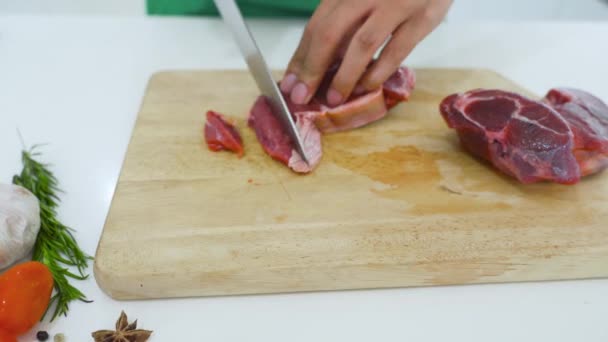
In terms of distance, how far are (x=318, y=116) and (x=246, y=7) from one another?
6.05ft

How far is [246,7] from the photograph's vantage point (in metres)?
3.99

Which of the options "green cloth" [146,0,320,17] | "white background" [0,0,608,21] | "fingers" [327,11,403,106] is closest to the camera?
"fingers" [327,11,403,106]

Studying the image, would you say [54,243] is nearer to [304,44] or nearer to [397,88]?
[304,44]

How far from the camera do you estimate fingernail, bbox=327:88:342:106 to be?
2.64 metres

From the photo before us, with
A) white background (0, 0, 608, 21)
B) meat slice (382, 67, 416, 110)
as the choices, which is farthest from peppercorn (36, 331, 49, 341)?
white background (0, 0, 608, 21)

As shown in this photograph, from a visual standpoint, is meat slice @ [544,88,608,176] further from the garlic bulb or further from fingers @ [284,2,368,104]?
the garlic bulb

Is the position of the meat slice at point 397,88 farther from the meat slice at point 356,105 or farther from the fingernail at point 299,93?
the fingernail at point 299,93

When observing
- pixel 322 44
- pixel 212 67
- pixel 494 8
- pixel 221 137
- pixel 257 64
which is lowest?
pixel 494 8

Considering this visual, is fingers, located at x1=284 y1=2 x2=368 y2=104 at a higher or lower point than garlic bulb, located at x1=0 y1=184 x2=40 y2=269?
higher

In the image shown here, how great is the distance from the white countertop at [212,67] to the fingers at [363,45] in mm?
1088

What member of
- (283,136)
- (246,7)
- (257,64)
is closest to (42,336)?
(283,136)

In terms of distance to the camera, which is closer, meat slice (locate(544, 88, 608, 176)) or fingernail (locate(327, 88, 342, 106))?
meat slice (locate(544, 88, 608, 176))

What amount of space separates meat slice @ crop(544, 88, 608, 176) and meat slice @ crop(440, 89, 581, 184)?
82 millimetres

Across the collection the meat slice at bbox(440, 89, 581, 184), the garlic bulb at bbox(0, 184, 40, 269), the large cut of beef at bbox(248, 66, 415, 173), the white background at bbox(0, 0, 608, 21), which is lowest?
the white background at bbox(0, 0, 608, 21)
